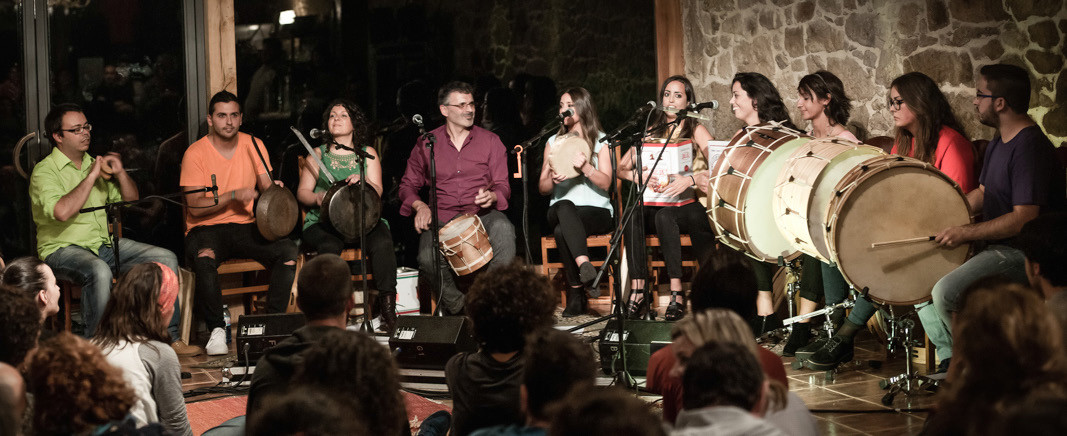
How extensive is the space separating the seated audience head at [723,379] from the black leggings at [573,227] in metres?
4.31

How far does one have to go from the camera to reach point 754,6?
22.8 feet

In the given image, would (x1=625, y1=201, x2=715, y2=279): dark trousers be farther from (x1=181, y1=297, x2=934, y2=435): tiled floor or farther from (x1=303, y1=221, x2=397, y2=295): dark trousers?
(x1=303, y1=221, x2=397, y2=295): dark trousers

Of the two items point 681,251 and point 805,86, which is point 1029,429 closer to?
point 805,86

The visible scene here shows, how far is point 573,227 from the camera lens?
624 centimetres

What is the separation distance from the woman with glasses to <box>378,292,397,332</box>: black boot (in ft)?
7.98

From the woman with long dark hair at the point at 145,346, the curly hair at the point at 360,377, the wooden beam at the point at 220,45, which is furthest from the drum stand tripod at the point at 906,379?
the wooden beam at the point at 220,45

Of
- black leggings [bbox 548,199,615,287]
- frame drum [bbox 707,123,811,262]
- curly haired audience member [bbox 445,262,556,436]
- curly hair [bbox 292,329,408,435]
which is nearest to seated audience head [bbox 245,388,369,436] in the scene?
curly hair [bbox 292,329,408,435]

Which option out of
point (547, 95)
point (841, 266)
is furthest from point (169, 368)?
point (547, 95)

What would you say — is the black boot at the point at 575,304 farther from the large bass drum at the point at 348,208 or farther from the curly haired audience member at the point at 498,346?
the curly haired audience member at the point at 498,346

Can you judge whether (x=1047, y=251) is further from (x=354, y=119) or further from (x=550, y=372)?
(x=354, y=119)

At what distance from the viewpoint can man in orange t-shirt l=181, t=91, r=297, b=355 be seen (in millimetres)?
5793

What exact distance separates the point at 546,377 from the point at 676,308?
12.7ft

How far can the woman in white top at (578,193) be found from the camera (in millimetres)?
6234

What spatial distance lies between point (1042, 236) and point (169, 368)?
2649 millimetres
